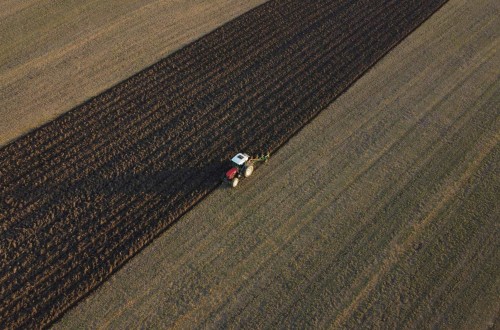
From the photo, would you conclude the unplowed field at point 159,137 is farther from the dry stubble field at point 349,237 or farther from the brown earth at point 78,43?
the brown earth at point 78,43

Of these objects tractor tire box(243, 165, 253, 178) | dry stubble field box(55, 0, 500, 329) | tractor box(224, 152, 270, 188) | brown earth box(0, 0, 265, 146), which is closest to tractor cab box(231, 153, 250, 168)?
tractor box(224, 152, 270, 188)

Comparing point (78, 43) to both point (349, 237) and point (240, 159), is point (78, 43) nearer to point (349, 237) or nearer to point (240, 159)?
point (240, 159)

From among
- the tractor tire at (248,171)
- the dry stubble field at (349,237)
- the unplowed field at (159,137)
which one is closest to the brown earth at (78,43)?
the unplowed field at (159,137)

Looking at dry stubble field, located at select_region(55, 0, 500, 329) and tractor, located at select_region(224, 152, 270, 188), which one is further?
tractor, located at select_region(224, 152, 270, 188)

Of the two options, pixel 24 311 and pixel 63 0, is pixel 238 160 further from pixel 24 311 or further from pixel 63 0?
pixel 63 0

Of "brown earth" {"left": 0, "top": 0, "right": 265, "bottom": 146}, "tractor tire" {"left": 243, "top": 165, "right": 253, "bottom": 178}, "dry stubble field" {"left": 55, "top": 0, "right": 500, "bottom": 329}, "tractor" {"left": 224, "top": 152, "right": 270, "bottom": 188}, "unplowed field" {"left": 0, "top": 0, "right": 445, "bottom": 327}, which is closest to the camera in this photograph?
"dry stubble field" {"left": 55, "top": 0, "right": 500, "bottom": 329}

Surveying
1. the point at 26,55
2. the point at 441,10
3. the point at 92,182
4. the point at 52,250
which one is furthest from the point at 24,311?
the point at 441,10

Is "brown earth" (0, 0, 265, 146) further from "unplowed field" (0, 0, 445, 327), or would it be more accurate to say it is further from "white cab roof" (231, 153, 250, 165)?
"white cab roof" (231, 153, 250, 165)

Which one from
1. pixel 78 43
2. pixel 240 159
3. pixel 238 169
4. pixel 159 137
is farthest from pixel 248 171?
pixel 78 43
